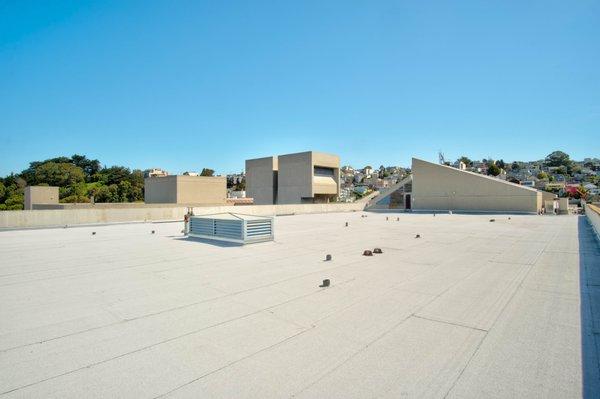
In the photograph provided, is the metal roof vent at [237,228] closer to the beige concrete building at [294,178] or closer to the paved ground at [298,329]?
the paved ground at [298,329]

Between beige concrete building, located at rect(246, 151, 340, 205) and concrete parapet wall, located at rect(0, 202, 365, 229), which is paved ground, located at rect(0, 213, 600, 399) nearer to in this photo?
concrete parapet wall, located at rect(0, 202, 365, 229)

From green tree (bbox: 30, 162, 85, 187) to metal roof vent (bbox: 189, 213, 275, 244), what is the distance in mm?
87890

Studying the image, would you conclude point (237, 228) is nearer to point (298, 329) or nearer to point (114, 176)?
point (298, 329)

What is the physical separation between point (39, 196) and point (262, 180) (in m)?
35.5

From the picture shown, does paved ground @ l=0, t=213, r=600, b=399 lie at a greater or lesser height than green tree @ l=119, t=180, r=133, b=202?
lesser

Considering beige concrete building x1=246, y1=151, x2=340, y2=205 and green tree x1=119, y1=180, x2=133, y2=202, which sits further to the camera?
green tree x1=119, y1=180, x2=133, y2=202

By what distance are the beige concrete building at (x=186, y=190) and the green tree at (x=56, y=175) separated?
127 ft

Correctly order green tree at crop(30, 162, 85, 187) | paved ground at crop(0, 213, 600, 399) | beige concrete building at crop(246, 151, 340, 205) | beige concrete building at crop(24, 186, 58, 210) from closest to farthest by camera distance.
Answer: paved ground at crop(0, 213, 600, 399), beige concrete building at crop(24, 186, 58, 210), beige concrete building at crop(246, 151, 340, 205), green tree at crop(30, 162, 85, 187)

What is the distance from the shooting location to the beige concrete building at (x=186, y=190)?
182 ft

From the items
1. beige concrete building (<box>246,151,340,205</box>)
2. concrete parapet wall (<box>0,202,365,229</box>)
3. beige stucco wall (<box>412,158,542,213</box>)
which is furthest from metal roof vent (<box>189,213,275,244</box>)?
beige concrete building (<box>246,151,340,205</box>)

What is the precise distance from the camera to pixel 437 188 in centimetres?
4550

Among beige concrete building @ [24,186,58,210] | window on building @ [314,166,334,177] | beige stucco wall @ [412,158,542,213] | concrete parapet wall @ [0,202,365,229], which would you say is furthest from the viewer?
window on building @ [314,166,334,177]

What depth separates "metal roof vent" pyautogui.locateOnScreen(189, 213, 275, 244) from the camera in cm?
1339

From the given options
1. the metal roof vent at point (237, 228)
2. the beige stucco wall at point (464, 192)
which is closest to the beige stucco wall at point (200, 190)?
the beige stucco wall at point (464, 192)
